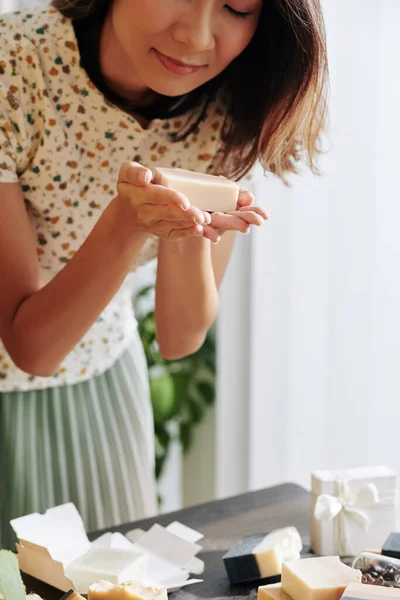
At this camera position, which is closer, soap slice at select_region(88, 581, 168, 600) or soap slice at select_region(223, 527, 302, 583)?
soap slice at select_region(88, 581, 168, 600)

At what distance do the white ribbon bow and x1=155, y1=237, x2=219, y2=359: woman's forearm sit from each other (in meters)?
0.32

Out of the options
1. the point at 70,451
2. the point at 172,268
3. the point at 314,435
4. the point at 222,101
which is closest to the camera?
the point at 172,268

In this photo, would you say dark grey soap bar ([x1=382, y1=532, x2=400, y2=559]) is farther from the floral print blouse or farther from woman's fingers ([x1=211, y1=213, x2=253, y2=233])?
the floral print blouse

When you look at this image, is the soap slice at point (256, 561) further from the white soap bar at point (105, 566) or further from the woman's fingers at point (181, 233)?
the woman's fingers at point (181, 233)

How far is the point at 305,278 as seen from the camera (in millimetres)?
1955

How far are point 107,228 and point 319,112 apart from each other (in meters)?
0.36

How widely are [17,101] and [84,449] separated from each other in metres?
0.66

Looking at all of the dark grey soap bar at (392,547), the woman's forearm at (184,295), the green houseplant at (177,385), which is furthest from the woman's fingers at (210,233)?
the green houseplant at (177,385)

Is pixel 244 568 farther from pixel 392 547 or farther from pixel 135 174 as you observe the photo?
pixel 135 174

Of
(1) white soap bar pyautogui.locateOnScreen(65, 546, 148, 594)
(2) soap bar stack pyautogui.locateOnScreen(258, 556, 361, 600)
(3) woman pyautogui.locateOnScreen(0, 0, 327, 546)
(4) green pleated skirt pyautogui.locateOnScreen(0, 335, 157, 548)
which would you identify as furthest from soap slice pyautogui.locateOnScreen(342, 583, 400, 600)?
(4) green pleated skirt pyautogui.locateOnScreen(0, 335, 157, 548)

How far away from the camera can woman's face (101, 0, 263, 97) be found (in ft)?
3.27

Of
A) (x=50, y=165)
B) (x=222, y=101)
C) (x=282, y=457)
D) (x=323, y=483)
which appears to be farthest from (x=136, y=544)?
(x=282, y=457)

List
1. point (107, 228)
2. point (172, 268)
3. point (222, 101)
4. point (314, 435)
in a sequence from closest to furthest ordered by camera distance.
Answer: point (107, 228), point (172, 268), point (222, 101), point (314, 435)

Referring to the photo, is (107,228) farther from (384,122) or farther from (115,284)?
(384,122)
